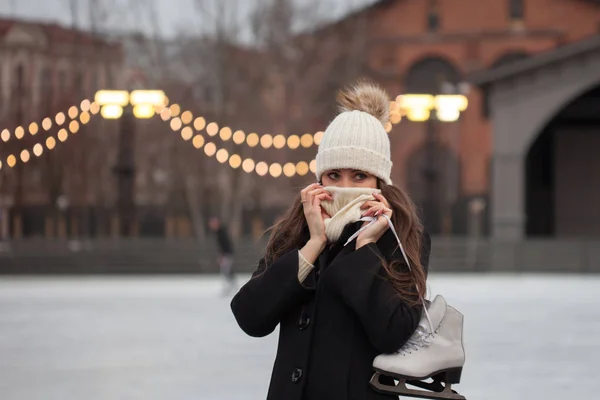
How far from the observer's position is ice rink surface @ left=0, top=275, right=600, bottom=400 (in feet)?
33.7

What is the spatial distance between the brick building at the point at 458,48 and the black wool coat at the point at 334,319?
4709 centimetres

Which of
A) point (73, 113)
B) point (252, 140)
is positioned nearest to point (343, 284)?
point (73, 113)

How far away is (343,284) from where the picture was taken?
3217mm

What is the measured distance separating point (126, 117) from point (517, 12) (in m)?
23.6

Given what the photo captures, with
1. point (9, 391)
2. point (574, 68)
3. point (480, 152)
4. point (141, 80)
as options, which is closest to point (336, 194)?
point (9, 391)

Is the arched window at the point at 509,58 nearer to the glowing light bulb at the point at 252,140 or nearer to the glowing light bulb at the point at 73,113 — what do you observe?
the glowing light bulb at the point at 252,140

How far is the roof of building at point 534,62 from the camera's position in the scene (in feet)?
104

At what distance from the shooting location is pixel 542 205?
1521 inches

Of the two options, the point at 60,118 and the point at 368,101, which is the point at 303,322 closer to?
the point at 368,101

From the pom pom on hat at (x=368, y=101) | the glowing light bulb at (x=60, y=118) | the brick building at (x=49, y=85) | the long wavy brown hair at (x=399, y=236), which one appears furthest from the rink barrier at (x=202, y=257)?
the long wavy brown hair at (x=399, y=236)

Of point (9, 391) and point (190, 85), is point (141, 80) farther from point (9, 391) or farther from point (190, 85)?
point (9, 391)

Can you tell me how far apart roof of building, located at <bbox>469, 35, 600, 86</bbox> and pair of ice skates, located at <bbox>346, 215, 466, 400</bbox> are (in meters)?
29.1

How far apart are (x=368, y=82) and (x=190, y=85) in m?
41.2

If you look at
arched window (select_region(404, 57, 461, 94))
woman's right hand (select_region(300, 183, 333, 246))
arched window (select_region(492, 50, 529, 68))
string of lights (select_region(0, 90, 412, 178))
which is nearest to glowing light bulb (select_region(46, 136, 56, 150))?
string of lights (select_region(0, 90, 412, 178))
